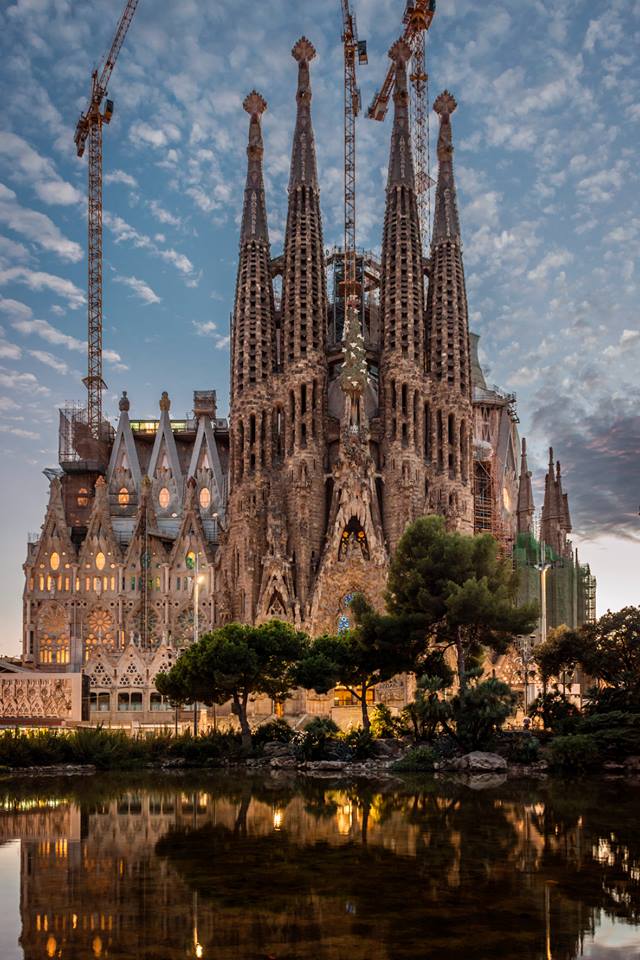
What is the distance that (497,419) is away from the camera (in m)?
81.5

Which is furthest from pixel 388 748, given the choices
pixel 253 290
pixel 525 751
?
pixel 253 290

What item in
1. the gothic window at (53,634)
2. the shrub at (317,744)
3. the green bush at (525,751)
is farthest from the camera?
the gothic window at (53,634)

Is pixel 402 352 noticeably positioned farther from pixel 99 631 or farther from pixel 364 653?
pixel 364 653

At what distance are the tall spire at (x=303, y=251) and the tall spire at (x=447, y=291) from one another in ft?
24.7

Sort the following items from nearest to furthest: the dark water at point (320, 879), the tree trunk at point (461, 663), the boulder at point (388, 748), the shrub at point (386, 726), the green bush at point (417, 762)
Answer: the dark water at point (320, 879), the green bush at point (417, 762), the boulder at point (388, 748), the tree trunk at point (461, 663), the shrub at point (386, 726)

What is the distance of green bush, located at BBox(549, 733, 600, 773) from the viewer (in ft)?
109

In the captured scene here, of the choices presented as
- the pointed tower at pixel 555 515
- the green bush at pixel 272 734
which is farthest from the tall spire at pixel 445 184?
the green bush at pixel 272 734

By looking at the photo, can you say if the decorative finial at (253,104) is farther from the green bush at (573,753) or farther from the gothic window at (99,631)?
the green bush at (573,753)

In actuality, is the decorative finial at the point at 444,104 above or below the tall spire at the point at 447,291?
above

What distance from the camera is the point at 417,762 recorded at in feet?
112

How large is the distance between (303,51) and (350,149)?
27.4ft

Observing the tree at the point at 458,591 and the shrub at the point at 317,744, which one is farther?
the tree at the point at 458,591

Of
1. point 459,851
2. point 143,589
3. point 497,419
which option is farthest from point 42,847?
point 497,419

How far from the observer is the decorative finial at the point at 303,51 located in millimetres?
71812
